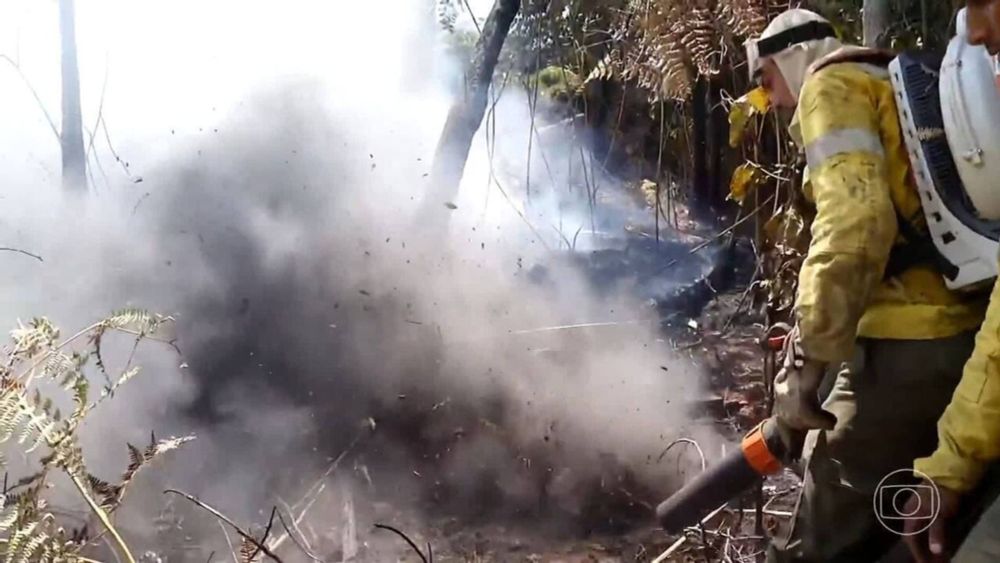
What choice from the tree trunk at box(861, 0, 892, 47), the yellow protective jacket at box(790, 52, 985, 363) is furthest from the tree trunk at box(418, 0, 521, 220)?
the yellow protective jacket at box(790, 52, 985, 363)

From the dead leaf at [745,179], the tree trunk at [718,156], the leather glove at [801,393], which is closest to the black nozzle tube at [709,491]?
the leather glove at [801,393]

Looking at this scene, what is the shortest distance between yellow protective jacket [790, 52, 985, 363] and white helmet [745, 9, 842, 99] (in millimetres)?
212

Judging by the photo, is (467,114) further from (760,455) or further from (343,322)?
(760,455)

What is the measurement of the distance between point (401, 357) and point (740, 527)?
262 centimetres

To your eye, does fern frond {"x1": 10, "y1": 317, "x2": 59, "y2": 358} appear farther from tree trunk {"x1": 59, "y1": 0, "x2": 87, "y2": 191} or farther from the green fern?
tree trunk {"x1": 59, "y1": 0, "x2": 87, "y2": 191}

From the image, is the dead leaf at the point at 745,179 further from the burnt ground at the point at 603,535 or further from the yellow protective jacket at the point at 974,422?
the yellow protective jacket at the point at 974,422

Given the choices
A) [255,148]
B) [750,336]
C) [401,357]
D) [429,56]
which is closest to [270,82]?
[255,148]

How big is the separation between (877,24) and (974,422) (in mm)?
1539

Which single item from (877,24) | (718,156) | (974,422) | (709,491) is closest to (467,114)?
(877,24)

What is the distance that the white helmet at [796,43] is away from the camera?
92.1 inches

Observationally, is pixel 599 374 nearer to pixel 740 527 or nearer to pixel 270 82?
pixel 740 527

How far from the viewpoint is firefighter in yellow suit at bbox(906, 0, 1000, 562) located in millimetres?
1660

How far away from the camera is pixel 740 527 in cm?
327

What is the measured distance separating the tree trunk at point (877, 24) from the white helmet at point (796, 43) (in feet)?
1.47
